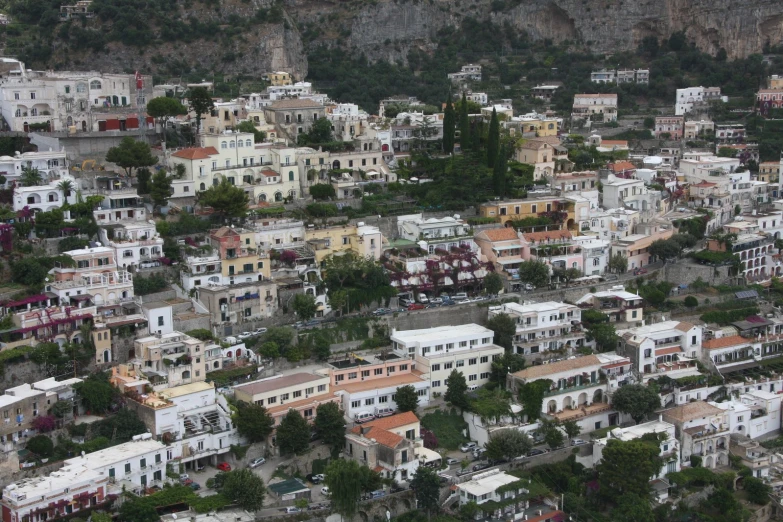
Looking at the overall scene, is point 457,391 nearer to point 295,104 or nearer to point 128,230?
point 128,230

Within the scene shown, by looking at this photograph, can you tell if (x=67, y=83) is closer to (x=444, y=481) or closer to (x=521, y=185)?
(x=521, y=185)

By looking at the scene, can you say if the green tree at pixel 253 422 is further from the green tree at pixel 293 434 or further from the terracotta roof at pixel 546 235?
the terracotta roof at pixel 546 235

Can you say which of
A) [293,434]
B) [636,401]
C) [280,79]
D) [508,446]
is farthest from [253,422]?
[280,79]

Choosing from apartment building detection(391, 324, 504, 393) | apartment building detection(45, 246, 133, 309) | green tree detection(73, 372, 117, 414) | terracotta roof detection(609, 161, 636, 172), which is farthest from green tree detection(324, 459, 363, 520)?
terracotta roof detection(609, 161, 636, 172)

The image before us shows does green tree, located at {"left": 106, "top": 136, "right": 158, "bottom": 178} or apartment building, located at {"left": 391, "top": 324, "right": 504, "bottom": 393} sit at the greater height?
green tree, located at {"left": 106, "top": 136, "right": 158, "bottom": 178}

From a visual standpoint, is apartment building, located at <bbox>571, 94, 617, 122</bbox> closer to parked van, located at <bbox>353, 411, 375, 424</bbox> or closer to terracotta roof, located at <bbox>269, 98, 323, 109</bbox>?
terracotta roof, located at <bbox>269, 98, 323, 109</bbox>

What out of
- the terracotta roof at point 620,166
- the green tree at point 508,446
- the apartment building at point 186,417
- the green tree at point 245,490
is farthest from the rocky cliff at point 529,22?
the green tree at point 245,490
